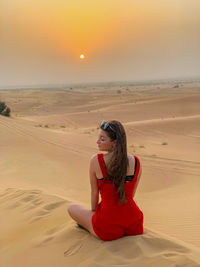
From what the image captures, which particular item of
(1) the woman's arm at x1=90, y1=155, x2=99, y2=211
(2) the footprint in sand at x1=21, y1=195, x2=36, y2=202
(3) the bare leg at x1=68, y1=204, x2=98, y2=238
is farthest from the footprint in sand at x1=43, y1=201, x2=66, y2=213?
(1) the woman's arm at x1=90, y1=155, x2=99, y2=211

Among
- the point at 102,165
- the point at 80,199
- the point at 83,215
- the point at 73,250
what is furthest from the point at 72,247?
the point at 80,199

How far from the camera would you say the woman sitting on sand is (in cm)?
263

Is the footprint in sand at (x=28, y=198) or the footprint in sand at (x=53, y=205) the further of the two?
the footprint in sand at (x=28, y=198)

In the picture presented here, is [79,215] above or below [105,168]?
below

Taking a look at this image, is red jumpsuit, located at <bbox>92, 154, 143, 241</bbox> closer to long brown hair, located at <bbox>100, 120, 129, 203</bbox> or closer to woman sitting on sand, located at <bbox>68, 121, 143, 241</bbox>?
woman sitting on sand, located at <bbox>68, 121, 143, 241</bbox>

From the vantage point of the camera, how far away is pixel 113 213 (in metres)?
2.81

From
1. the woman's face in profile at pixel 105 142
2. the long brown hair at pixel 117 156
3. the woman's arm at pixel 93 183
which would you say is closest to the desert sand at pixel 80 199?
the woman's arm at pixel 93 183

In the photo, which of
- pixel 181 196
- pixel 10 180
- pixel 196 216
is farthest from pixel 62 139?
pixel 196 216

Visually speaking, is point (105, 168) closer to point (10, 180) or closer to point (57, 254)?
point (57, 254)

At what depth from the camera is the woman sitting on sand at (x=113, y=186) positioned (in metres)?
2.63

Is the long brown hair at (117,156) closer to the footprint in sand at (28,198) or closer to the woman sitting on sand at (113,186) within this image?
the woman sitting on sand at (113,186)

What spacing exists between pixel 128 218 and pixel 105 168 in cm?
67

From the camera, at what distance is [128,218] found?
2.90m

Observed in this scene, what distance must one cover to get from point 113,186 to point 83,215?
68 centimetres
